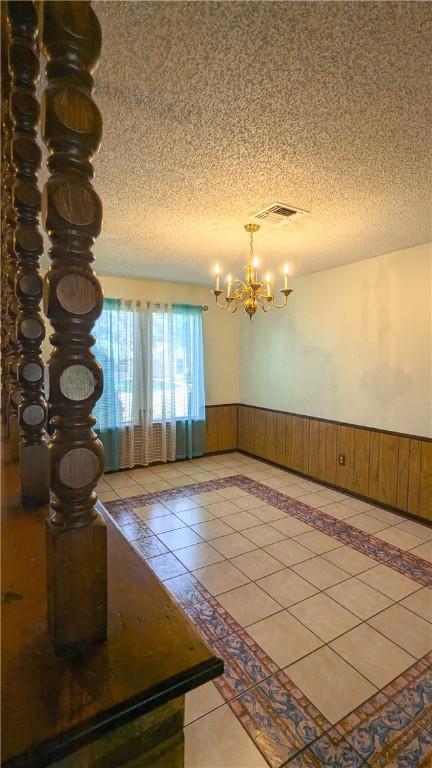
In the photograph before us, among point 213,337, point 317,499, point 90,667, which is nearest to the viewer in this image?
point 90,667

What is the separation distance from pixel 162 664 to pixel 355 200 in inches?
99.5

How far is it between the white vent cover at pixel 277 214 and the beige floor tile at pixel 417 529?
2.73 metres

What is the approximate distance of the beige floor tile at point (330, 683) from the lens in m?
1.56

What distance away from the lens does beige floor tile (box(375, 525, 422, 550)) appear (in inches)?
115

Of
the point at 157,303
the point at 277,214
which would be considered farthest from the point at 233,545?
the point at 157,303

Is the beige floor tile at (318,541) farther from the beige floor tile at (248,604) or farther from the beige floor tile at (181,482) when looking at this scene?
the beige floor tile at (181,482)

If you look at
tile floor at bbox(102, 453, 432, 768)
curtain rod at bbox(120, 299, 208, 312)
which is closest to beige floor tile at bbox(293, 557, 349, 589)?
tile floor at bbox(102, 453, 432, 768)

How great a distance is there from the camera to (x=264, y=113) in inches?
58.7

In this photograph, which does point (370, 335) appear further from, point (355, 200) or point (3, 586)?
point (3, 586)

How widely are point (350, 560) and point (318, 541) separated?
32cm

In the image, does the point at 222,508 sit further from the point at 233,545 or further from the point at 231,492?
the point at 233,545

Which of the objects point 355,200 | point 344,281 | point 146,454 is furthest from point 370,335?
point 146,454

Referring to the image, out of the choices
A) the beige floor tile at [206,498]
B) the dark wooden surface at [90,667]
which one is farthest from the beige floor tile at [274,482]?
the dark wooden surface at [90,667]

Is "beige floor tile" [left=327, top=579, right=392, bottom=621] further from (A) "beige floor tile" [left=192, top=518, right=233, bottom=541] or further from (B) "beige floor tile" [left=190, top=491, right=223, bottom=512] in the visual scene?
(B) "beige floor tile" [left=190, top=491, right=223, bottom=512]
